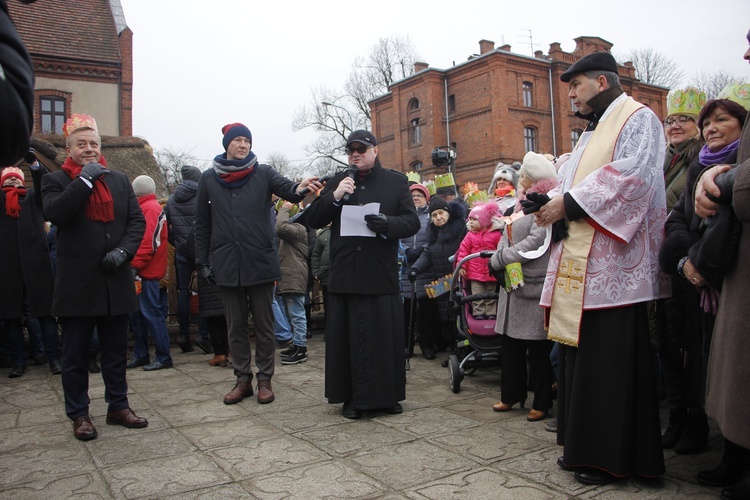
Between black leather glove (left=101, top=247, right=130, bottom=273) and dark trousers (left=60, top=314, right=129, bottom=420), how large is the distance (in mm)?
369

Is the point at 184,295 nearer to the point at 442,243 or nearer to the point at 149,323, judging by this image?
the point at 149,323

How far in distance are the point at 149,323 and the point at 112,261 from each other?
9.11ft

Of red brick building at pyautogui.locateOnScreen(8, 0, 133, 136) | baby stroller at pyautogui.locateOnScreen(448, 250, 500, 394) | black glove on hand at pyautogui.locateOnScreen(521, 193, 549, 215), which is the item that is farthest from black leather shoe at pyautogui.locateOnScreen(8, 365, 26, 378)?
red brick building at pyautogui.locateOnScreen(8, 0, 133, 136)

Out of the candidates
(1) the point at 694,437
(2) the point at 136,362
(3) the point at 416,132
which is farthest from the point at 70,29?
(1) the point at 694,437

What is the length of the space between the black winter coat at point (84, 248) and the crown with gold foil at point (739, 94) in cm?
404

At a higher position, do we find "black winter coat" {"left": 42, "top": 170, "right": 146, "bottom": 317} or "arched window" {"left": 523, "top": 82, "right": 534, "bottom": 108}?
"arched window" {"left": 523, "top": 82, "right": 534, "bottom": 108}

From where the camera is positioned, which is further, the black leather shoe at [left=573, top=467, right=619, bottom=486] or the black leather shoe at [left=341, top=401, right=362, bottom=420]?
the black leather shoe at [left=341, top=401, right=362, bottom=420]

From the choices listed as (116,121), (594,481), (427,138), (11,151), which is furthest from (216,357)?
(427,138)

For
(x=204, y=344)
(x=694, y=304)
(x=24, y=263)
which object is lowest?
(x=204, y=344)

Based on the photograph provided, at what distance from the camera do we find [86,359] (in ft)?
14.3

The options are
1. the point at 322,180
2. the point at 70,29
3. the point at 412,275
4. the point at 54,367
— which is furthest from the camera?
the point at 70,29

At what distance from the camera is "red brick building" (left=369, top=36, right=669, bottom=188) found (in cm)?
3828

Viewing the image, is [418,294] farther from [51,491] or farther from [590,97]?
[51,491]

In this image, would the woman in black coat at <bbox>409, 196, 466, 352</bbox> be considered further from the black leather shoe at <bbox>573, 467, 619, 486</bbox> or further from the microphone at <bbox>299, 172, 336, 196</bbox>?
the black leather shoe at <bbox>573, 467, 619, 486</bbox>
